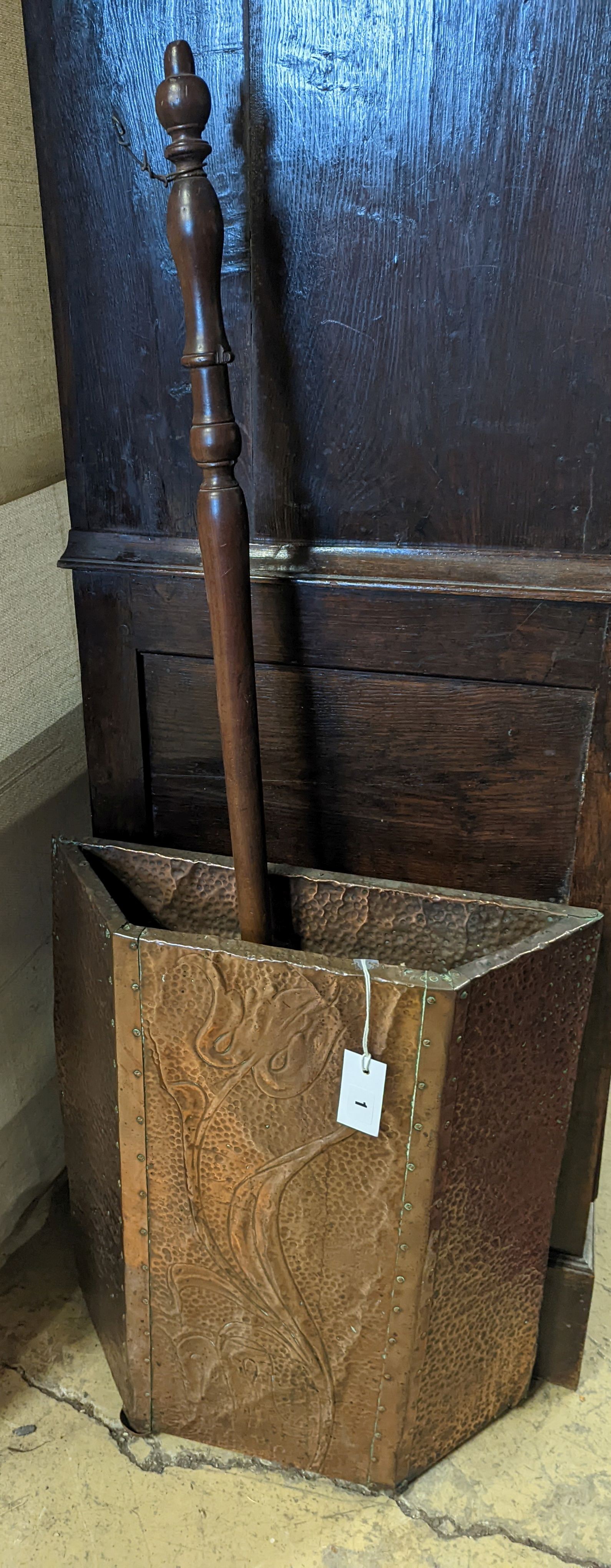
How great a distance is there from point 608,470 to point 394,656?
284 millimetres

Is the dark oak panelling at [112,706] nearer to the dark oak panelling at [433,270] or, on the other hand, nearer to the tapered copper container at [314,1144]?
the tapered copper container at [314,1144]

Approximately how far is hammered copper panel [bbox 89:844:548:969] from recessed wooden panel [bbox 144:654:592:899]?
8 cm

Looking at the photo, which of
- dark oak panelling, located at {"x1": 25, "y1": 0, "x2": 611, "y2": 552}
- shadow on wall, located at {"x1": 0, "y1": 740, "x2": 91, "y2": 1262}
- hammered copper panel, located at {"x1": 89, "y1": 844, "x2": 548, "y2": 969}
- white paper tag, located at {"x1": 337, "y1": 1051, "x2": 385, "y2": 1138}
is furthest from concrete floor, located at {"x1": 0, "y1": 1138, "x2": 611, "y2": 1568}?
dark oak panelling, located at {"x1": 25, "y1": 0, "x2": 611, "y2": 552}

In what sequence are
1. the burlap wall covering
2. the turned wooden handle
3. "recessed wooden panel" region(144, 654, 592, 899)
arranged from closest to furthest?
1. the turned wooden handle
2. "recessed wooden panel" region(144, 654, 592, 899)
3. the burlap wall covering

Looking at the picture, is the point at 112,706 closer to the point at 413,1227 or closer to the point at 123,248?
the point at 123,248

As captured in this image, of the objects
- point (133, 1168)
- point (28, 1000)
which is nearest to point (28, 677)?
point (28, 1000)

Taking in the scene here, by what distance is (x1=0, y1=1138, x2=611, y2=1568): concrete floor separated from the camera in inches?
46.4

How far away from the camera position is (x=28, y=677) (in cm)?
140

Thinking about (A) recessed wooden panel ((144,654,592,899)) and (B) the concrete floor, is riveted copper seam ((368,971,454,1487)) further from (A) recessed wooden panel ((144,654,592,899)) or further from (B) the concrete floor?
(A) recessed wooden panel ((144,654,592,899))

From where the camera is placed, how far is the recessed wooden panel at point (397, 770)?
115cm

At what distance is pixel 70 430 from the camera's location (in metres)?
1.16

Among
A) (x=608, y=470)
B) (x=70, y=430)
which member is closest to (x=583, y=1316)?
(x=608, y=470)

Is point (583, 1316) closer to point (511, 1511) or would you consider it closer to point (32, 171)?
point (511, 1511)

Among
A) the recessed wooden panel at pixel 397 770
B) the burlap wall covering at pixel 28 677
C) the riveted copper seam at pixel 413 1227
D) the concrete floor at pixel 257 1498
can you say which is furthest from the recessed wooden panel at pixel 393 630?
the concrete floor at pixel 257 1498
